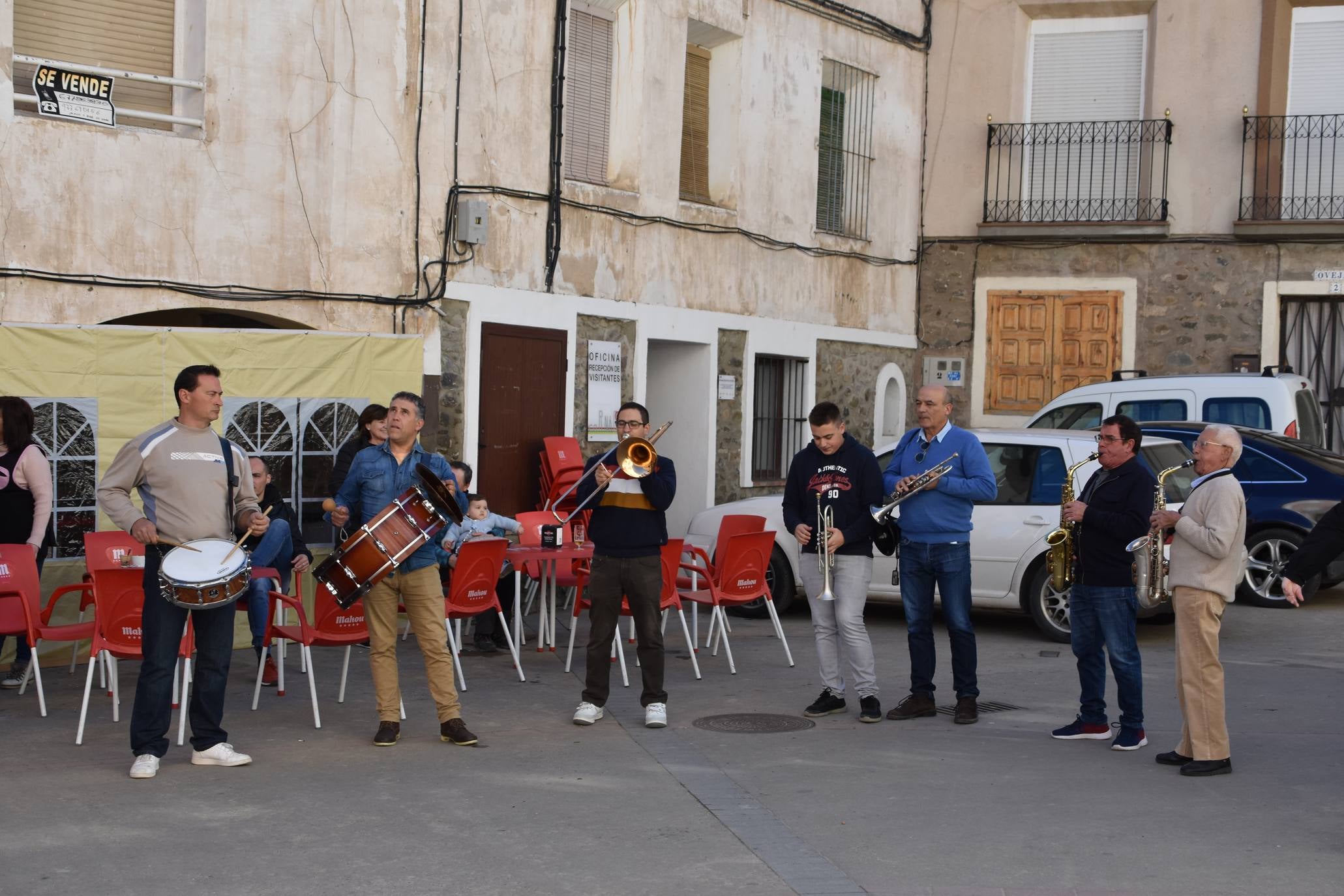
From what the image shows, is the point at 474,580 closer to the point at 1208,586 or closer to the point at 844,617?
the point at 844,617

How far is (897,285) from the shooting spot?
19062 millimetres

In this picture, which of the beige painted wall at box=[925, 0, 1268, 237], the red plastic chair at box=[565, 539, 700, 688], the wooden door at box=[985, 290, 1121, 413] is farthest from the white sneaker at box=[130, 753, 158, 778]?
the beige painted wall at box=[925, 0, 1268, 237]

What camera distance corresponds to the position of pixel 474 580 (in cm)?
950

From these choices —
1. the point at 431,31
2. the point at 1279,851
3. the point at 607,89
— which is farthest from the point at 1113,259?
the point at 1279,851

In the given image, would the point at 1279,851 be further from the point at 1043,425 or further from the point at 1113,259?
the point at 1113,259

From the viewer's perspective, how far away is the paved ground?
556cm

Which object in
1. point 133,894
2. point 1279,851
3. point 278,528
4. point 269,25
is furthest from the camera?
point 269,25

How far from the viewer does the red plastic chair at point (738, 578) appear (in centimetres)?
1018

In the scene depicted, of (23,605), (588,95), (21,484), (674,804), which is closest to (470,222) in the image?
(588,95)

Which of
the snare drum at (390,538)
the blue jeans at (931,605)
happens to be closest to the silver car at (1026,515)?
the blue jeans at (931,605)

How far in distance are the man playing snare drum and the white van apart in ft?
31.0

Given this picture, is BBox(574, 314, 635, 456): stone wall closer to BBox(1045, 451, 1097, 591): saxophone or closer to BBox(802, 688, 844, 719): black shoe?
BBox(802, 688, 844, 719): black shoe

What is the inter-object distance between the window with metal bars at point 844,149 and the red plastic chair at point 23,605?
11.1 metres

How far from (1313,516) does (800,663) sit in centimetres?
534
